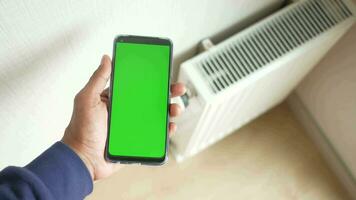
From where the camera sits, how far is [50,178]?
0.53m

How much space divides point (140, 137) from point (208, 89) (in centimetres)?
16

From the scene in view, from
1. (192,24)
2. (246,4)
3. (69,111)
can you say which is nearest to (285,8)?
(246,4)

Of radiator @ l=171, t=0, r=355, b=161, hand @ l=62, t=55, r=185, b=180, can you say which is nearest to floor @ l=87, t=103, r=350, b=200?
radiator @ l=171, t=0, r=355, b=161

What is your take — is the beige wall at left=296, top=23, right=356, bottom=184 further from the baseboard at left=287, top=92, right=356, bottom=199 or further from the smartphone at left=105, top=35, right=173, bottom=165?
the smartphone at left=105, top=35, right=173, bottom=165

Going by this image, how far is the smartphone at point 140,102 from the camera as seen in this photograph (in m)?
0.57

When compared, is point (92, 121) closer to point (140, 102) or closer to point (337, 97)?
point (140, 102)

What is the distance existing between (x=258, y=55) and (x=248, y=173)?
47 centimetres

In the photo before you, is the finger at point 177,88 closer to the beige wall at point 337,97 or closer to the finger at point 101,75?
the finger at point 101,75

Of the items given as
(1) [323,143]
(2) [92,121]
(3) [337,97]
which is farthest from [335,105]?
(2) [92,121]

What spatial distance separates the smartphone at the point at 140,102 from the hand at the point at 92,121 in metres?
0.02

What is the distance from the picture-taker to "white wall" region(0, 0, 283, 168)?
0.45 m

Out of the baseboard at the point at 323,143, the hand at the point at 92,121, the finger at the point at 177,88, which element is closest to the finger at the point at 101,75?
the hand at the point at 92,121

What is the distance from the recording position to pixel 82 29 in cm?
51

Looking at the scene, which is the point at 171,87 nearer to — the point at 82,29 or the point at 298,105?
the point at 82,29
